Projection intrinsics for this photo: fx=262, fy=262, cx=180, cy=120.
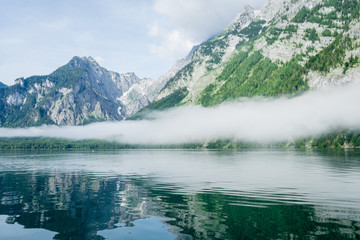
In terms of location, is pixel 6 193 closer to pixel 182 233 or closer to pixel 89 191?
pixel 89 191

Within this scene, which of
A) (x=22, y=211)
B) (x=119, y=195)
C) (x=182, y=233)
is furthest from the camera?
(x=119, y=195)

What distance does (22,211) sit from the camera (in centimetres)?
2770

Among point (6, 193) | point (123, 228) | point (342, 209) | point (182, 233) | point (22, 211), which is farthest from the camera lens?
point (6, 193)

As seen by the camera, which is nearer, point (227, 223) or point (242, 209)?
point (227, 223)

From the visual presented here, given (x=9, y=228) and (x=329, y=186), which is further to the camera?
(x=329, y=186)

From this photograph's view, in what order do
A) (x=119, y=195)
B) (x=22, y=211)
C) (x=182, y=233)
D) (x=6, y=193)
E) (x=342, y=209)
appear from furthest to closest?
(x=6, y=193) → (x=119, y=195) → (x=22, y=211) → (x=342, y=209) → (x=182, y=233)

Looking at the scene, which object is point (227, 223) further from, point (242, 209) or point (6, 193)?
point (6, 193)

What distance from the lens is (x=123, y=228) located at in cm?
2142

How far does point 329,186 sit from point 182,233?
29871 millimetres

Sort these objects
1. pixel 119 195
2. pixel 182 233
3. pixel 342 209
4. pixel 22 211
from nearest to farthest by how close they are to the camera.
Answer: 1. pixel 182 233
2. pixel 342 209
3. pixel 22 211
4. pixel 119 195

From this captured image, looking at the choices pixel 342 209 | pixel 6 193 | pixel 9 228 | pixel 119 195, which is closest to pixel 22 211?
pixel 9 228

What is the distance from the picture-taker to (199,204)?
Answer: 96.4 ft

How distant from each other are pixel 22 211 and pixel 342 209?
1282 inches

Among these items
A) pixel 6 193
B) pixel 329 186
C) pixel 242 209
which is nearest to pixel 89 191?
pixel 6 193
